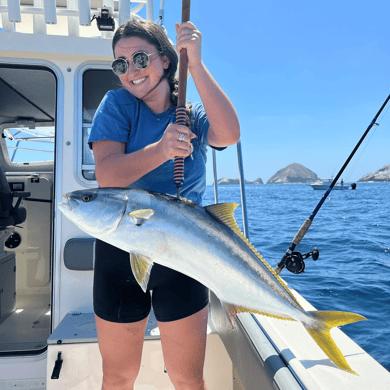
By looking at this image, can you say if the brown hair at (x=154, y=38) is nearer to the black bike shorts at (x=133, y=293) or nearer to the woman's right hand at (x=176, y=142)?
the woman's right hand at (x=176, y=142)

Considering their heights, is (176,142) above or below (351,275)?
above

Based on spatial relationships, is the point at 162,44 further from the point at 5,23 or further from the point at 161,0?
the point at 5,23

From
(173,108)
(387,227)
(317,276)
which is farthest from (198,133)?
(387,227)

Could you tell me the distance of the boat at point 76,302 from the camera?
1647mm

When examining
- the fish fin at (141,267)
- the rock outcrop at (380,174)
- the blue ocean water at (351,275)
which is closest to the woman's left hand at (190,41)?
the fish fin at (141,267)

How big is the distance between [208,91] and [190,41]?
192mm

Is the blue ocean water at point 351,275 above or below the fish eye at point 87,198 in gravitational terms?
below

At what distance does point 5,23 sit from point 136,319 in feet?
8.85

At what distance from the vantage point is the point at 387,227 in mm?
15938

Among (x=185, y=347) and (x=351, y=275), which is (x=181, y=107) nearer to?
(x=185, y=347)

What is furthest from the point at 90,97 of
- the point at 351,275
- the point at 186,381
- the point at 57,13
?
the point at 351,275

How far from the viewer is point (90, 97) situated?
3.27 m

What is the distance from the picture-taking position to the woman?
4.70 ft

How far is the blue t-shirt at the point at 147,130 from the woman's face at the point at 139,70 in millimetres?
68
